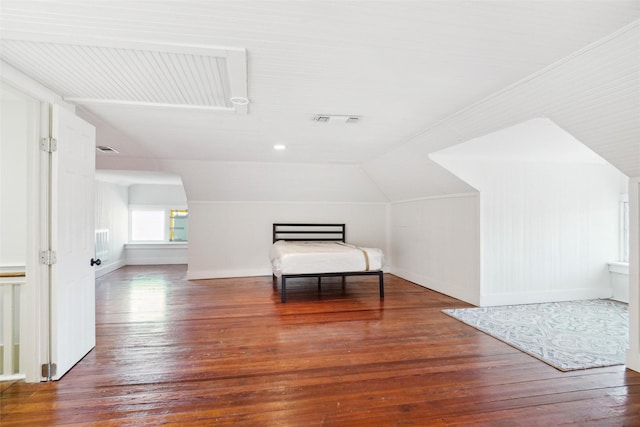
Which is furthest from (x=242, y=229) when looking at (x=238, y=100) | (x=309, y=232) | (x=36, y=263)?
(x=36, y=263)

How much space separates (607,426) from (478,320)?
191 centimetres

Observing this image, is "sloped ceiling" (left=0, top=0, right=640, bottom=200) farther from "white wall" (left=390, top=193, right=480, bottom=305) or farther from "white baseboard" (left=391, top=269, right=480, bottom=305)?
"white baseboard" (left=391, top=269, right=480, bottom=305)

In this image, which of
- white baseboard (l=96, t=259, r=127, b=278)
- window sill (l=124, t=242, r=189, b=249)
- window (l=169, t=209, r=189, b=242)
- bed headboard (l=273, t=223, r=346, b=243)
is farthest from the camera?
window (l=169, t=209, r=189, b=242)

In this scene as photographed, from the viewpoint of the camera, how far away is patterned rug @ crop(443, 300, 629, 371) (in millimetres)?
2859

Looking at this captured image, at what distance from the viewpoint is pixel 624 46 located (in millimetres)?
1839

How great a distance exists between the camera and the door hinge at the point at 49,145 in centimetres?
240

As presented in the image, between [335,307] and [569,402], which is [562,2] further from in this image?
[335,307]

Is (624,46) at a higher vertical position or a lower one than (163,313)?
higher

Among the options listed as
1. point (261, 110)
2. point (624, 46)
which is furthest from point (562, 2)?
point (261, 110)

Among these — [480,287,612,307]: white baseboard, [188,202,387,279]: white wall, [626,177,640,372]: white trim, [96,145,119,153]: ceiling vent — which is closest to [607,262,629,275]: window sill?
[480,287,612,307]: white baseboard

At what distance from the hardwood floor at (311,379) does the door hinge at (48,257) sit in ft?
2.94

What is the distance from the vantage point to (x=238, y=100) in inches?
110

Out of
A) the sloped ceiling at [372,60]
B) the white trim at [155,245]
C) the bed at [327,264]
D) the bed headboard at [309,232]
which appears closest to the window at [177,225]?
the white trim at [155,245]

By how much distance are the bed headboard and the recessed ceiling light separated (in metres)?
4.19
